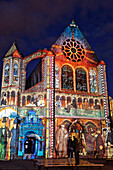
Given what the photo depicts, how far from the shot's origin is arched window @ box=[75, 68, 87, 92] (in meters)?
34.3

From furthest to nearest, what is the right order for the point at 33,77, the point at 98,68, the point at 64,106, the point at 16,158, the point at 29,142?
1. the point at 33,77
2. the point at 98,68
3. the point at 64,106
4. the point at 29,142
5. the point at 16,158

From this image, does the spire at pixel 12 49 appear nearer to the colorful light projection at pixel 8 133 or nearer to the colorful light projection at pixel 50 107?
the colorful light projection at pixel 50 107

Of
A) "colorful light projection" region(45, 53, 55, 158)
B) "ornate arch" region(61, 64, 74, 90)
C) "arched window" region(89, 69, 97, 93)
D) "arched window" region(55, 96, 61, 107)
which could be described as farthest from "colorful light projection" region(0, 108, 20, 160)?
"arched window" region(89, 69, 97, 93)

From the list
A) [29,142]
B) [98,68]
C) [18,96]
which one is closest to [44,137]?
[29,142]

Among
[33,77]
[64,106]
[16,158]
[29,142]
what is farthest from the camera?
[33,77]

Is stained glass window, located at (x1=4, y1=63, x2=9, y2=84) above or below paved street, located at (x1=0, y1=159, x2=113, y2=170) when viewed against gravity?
above

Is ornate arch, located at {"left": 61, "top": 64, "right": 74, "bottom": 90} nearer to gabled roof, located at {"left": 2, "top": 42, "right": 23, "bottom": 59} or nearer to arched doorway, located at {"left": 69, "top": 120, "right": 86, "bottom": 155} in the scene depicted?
arched doorway, located at {"left": 69, "top": 120, "right": 86, "bottom": 155}

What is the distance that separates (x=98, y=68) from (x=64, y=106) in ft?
31.8

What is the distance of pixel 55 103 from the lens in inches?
1232

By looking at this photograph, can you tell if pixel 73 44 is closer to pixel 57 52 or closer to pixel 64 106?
pixel 57 52

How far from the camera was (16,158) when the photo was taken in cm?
2761

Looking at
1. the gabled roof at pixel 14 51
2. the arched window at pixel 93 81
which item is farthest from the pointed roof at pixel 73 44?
the gabled roof at pixel 14 51

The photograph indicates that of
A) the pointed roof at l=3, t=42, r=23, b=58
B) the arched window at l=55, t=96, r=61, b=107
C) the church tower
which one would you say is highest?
the pointed roof at l=3, t=42, r=23, b=58

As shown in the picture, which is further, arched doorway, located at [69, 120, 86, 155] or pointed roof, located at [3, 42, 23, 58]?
pointed roof, located at [3, 42, 23, 58]
